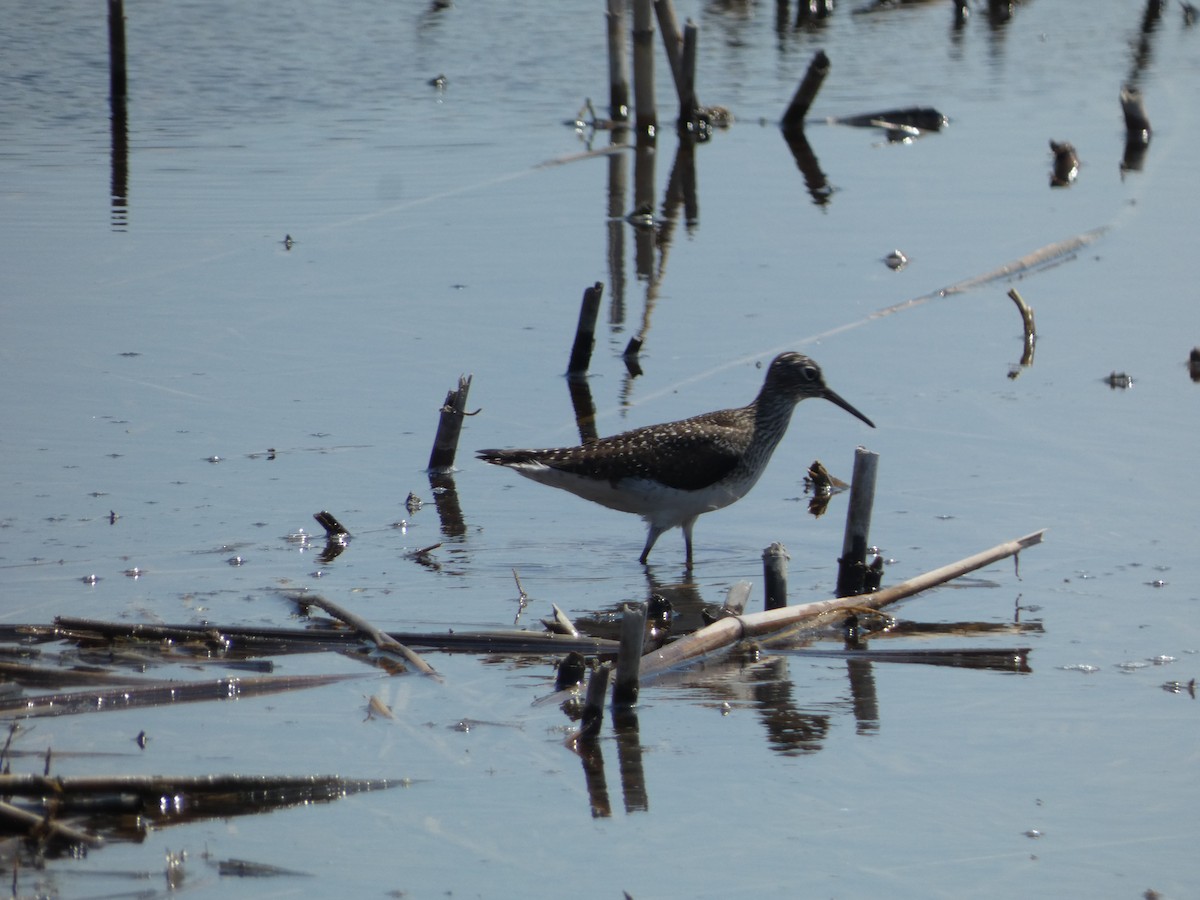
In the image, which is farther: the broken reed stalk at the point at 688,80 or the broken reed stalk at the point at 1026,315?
the broken reed stalk at the point at 688,80

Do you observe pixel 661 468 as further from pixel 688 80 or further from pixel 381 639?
pixel 688 80

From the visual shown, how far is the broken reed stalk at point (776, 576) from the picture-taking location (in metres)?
8.41

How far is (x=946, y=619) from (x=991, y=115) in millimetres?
16047

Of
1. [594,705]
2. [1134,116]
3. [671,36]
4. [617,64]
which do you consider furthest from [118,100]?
[594,705]

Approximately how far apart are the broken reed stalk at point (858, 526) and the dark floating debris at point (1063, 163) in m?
11.5

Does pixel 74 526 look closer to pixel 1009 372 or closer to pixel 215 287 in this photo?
pixel 215 287

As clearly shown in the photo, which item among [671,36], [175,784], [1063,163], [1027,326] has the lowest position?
[1063,163]

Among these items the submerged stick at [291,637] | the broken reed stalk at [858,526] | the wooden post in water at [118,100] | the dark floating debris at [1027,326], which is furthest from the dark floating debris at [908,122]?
the submerged stick at [291,637]

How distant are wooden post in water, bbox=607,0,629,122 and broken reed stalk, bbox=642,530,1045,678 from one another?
13.1 metres

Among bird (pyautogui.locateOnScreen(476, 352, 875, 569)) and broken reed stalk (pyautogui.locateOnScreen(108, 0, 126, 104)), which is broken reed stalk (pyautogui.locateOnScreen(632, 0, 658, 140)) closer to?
broken reed stalk (pyautogui.locateOnScreen(108, 0, 126, 104))

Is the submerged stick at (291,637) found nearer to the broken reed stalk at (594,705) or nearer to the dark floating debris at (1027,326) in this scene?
the broken reed stalk at (594,705)

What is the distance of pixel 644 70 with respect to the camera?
20.8 meters

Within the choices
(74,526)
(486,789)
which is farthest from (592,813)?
(74,526)

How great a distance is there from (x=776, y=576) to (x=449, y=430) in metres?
3.20
